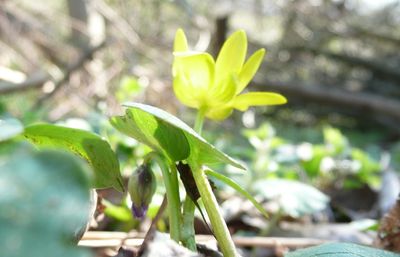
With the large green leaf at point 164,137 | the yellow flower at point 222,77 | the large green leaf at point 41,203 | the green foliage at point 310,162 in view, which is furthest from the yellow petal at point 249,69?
the green foliage at point 310,162

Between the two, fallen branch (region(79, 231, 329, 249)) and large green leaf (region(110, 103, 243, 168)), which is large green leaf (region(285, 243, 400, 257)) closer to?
large green leaf (region(110, 103, 243, 168))

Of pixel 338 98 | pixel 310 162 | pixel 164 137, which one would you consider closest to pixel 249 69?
pixel 164 137

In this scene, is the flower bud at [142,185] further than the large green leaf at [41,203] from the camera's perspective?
Yes

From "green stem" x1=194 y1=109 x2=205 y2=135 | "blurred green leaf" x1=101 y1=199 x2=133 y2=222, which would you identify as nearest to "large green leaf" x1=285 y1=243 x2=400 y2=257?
"green stem" x1=194 y1=109 x2=205 y2=135

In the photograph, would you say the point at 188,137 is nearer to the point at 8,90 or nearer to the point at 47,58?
the point at 8,90

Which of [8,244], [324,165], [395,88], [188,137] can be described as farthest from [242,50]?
[395,88]

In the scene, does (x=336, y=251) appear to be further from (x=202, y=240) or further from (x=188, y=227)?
(x=202, y=240)

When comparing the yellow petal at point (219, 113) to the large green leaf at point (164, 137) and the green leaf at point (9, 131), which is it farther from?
the green leaf at point (9, 131)

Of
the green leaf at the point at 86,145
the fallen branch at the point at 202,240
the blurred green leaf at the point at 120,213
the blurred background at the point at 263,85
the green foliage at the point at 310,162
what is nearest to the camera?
the green leaf at the point at 86,145
